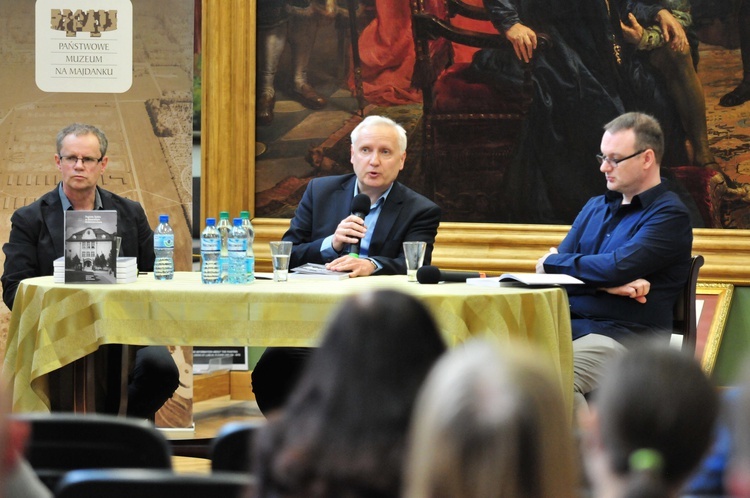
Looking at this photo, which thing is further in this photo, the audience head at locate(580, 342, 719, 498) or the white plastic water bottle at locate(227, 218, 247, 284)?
the white plastic water bottle at locate(227, 218, 247, 284)

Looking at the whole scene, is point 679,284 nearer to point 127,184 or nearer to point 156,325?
point 156,325

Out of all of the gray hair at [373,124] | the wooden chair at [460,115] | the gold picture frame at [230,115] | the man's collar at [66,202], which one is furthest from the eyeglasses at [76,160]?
the wooden chair at [460,115]

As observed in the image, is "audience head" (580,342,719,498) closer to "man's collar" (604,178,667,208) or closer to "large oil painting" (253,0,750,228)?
"man's collar" (604,178,667,208)

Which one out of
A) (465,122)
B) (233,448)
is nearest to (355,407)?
(233,448)

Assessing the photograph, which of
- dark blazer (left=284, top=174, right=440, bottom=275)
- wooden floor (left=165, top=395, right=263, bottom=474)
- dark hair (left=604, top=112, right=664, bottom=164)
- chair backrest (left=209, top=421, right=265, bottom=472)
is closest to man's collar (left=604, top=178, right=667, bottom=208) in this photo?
dark hair (left=604, top=112, right=664, bottom=164)

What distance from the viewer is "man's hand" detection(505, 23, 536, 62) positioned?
21.3 feet

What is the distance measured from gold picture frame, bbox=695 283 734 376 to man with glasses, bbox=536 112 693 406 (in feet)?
5.58

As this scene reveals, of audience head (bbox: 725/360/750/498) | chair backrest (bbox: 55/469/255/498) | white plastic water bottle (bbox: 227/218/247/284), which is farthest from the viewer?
white plastic water bottle (bbox: 227/218/247/284)

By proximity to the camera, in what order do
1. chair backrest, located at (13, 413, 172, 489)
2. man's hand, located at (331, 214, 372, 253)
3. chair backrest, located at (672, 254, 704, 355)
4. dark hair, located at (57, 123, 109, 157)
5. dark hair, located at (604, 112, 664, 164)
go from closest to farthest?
Answer: chair backrest, located at (13, 413, 172, 489) → man's hand, located at (331, 214, 372, 253) → chair backrest, located at (672, 254, 704, 355) → dark hair, located at (604, 112, 664, 164) → dark hair, located at (57, 123, 109, 157)

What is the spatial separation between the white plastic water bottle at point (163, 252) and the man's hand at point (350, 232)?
2.21 ft

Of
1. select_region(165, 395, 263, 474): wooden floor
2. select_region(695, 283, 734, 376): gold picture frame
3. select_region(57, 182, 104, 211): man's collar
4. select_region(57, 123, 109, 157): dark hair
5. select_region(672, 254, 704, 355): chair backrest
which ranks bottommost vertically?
select_region(165, 395, 263, 474): wooden floor

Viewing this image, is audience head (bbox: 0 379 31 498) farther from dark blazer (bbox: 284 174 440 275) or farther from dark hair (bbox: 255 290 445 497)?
dark blazer (bbox: 284 174 440 275)

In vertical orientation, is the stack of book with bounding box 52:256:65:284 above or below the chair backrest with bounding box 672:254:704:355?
above

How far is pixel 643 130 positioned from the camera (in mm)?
4641
